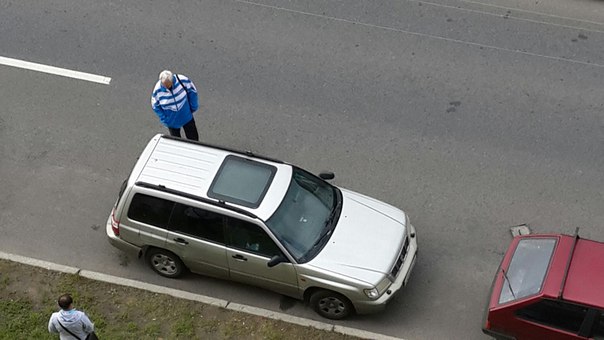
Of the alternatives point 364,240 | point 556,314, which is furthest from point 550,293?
point 364,240

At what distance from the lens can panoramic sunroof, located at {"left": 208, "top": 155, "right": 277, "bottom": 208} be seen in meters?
8.73

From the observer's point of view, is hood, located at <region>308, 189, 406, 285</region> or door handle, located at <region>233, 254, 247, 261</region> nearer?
hood, located at <region>308, 189, 406, 285</region>

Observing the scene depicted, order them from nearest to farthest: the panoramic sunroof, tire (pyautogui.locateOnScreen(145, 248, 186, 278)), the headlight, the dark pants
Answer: the headlight → the panoramic sunroof → tire (pyautogui.locateOnScreen(145, 248, 186, 278)) → the dark pants

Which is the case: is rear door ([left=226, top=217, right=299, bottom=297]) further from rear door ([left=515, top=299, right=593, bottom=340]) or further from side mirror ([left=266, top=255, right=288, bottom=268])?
rear door ([left=515, top=299, right=593, bottom=340])

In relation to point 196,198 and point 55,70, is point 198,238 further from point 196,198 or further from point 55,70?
point 55,70

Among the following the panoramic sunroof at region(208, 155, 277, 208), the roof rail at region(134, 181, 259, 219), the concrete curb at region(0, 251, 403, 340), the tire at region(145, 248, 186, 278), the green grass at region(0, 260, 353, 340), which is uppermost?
the panoramic sunroof at region(208, 155, 277, 208)

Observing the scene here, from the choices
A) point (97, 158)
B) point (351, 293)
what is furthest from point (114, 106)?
point (351, 293)

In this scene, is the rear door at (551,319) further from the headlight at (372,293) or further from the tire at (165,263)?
the tire at (165,263)

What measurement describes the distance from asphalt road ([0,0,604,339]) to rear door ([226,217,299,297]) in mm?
506

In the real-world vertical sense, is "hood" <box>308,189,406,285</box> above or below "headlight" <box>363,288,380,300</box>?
above

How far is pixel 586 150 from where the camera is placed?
10914 millimetres

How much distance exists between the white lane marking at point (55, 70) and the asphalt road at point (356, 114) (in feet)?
0.37

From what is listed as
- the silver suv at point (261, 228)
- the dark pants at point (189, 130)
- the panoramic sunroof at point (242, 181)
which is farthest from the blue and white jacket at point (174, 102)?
the panoramic sunroof at point (242, 181)

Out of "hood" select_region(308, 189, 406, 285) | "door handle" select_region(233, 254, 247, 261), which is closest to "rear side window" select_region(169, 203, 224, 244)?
"door handle" select_region(233, 254, 247, 261)
